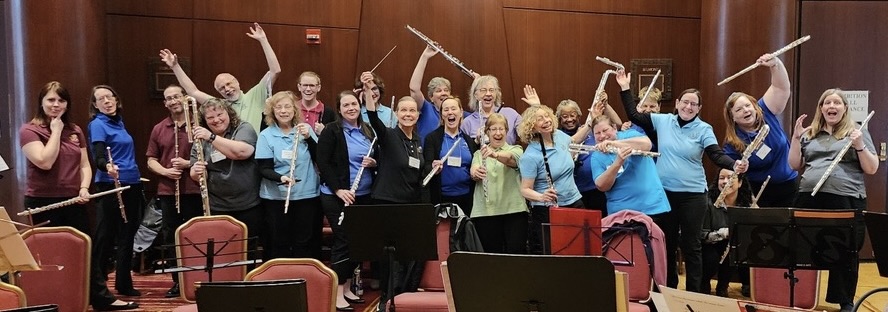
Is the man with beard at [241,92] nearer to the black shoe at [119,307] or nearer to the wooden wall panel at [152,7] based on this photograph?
the wooden wall panel at [152,7]

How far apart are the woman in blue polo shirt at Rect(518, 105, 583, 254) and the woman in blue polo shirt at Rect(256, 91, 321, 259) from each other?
1349 millimetres

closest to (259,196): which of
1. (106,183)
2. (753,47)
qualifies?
(106,183)

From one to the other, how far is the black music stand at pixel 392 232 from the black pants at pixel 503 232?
100 centimetres

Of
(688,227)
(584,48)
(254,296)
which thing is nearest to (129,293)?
(254,296)

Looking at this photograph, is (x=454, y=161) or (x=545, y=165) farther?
(x=454, y=161)

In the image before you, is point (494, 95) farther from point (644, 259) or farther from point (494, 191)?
point (644, 259)

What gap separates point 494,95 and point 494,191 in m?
0.96

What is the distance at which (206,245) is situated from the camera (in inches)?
165

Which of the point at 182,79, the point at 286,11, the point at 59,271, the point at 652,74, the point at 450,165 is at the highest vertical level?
the point at 286,11

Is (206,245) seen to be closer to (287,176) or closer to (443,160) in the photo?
(287,176)

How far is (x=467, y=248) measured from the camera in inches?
183

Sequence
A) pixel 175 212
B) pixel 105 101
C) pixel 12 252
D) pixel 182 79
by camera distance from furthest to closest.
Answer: pixel 182 79 → pixel 175 212 → pixel 105 101 → pixel 12 252

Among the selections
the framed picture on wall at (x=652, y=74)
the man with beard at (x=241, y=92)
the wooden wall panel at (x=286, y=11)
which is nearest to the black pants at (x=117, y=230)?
the man with beard at (x=241, y=92)

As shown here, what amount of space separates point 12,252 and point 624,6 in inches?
225
